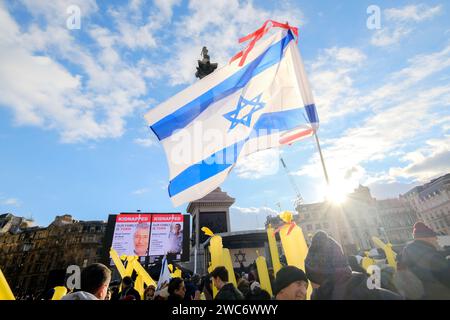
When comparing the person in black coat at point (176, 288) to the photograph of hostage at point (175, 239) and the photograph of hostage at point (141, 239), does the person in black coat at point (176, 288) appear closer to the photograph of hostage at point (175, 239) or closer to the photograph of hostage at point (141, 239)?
the photograph of hostage at point (141, 239)

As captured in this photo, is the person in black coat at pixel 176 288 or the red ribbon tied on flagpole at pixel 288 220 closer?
the red ribbon tied on flagpole at pixel 288 220

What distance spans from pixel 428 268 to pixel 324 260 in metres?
1.80

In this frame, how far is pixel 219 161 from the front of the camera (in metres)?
4.73

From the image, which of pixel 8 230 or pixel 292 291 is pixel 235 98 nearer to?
pixel 292 291

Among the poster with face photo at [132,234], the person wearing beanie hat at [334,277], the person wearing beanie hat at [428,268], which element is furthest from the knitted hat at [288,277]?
the poster with face photo at [132,234]

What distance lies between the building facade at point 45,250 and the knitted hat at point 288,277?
199 ft

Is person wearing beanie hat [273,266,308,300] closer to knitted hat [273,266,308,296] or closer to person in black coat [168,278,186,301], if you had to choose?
knitted hat [273,266,308,296]

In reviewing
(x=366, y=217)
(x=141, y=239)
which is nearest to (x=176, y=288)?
(x=141, y=239)

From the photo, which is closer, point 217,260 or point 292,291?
point 292,291

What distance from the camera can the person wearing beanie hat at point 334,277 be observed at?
1.72 metres

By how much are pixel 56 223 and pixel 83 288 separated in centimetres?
6988

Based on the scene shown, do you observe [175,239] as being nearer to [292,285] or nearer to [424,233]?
[424,233]
